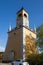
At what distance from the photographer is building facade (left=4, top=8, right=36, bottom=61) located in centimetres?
2841

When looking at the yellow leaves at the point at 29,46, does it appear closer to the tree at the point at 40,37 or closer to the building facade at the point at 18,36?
the building facade at the point at 18,36

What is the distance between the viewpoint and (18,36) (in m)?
29.8

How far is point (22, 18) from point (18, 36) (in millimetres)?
4318

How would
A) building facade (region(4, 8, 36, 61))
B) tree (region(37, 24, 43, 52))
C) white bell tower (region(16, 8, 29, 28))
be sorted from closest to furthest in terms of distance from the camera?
1. tree (region(37, 24, 43, 52))
2. building facade (region(4, 8, 36, 61))
3. white bell tower (region(16, 8, 29, 28))

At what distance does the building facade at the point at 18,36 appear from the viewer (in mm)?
28406

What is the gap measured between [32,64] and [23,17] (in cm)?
1103

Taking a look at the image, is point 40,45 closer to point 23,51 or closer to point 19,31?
point 23,51

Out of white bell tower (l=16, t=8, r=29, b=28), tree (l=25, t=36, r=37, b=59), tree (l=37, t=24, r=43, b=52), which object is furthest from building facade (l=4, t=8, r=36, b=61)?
tree (l=37, t=24, r=43, b=52)

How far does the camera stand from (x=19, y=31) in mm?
30125

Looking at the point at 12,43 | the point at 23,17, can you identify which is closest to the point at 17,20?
the point at 23,17

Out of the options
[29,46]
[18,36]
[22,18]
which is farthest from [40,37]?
[22,18]

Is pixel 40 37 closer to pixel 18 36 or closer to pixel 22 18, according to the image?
pixel 18 36

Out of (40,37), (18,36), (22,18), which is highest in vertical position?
(22,18)

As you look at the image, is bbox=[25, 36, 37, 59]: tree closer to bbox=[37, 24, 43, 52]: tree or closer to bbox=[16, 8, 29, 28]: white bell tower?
bbox=[37, 24, 43, 52]: tree
